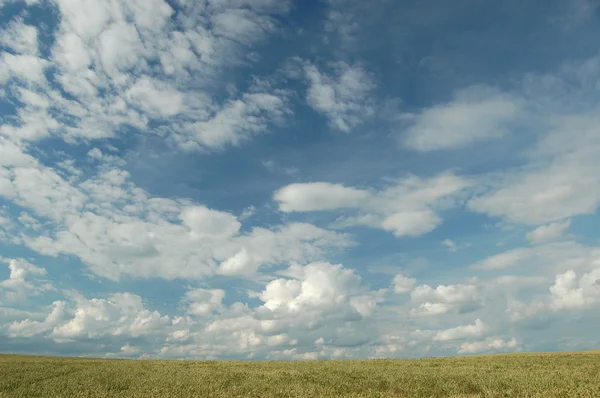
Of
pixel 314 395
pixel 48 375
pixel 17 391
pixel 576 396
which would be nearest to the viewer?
pixel 576 396

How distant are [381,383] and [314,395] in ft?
23.4


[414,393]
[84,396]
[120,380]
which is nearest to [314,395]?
[414,393]

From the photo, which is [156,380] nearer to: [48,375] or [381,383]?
[48,375]

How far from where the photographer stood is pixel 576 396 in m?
19.1

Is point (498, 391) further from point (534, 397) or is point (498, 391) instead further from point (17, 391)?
point (17, 391)

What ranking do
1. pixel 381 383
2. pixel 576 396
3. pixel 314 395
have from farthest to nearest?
1. pixel 381 383
2. pixel 314 395
3. pixel 576 396

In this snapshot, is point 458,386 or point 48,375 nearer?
point 458,386

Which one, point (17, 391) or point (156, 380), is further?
point (156, 380)

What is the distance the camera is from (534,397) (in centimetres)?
1925

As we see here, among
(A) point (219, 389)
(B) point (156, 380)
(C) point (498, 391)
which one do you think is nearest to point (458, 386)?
(C) point (498, 391)

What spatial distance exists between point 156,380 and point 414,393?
62.2 ft

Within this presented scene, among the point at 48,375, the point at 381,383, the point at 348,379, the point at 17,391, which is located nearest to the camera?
the point at 17,391

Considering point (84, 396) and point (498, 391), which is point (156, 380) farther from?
point (498, 391)

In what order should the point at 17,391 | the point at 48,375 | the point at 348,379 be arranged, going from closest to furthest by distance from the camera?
1. the point at 17,391
2. the point at 348,379
3. the point at 48,375
